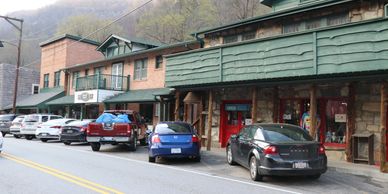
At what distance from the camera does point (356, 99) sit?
13.7 m

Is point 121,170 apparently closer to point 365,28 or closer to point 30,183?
point 30,183

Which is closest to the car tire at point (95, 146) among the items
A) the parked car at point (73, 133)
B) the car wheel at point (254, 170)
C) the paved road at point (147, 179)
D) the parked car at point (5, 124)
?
the parked car at point (73, 133)

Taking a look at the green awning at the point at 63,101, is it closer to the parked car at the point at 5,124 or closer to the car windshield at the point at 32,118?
the parked car at the point at 5,124

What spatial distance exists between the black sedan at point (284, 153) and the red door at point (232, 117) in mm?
7608

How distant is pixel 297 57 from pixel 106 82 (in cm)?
1974

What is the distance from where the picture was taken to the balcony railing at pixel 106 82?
1148 inches

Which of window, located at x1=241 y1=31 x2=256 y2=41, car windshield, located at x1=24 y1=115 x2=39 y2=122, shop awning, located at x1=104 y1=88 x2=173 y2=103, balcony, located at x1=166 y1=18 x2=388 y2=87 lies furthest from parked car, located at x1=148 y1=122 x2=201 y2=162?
car windshield, located at x1=24 y1=115 x2=39 y2=122

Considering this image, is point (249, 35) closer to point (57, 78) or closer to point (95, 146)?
point (95, 146)

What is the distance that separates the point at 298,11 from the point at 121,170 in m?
9.10

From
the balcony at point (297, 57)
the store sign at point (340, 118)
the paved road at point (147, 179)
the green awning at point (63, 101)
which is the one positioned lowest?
the paved road at point (147, 179)

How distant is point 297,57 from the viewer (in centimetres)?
1340

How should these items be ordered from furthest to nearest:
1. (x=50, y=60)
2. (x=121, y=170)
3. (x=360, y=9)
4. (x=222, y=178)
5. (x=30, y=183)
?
(x=50, y=60) → (x=360, y=9) → (x=121, y=170) → (x=222, y=178) → (x=30, y=183)

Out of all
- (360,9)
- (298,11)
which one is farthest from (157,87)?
(360,9)

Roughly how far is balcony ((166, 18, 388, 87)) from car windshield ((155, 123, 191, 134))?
3.05 meters
